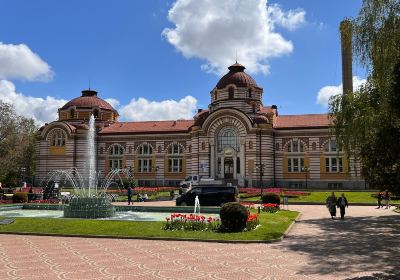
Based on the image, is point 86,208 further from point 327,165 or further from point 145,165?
point 145,165

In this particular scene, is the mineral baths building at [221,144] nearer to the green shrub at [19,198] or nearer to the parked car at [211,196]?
the parked car at [211,196]

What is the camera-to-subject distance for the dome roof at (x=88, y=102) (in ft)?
236

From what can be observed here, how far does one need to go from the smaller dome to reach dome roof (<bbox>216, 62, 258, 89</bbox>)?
2141cm

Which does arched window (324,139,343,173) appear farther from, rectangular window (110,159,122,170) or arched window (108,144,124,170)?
rectangular window (110,159,122,170)

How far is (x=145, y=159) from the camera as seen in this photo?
218 ft

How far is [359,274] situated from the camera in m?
11.2

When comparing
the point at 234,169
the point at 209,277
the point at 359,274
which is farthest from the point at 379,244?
the point at 234,169

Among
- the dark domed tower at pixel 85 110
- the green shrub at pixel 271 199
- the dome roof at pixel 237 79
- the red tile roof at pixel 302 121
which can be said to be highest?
the dome roof at pixel 237 79

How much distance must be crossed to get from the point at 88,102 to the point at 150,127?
39.1 feet

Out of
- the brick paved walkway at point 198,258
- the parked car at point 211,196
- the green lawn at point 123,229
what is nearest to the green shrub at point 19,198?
the parked car at point 211,196

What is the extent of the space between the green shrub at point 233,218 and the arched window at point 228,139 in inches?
1605

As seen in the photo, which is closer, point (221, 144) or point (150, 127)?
point (221, 144)

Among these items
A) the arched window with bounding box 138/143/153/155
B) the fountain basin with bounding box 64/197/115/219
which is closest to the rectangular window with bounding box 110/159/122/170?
the arched window with bounding box 138/143/153/155

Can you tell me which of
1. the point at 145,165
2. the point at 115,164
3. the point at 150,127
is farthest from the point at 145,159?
the point at 150,127
